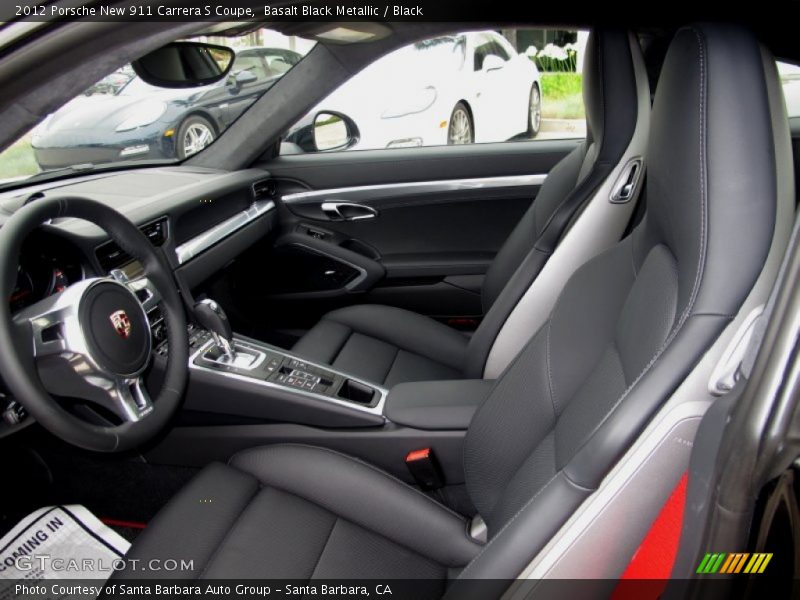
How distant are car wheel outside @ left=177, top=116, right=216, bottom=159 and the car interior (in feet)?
A: 0.22

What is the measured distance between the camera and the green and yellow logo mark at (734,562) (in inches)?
27.8

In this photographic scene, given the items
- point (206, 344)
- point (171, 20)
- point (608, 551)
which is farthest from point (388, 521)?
point (171, 20)

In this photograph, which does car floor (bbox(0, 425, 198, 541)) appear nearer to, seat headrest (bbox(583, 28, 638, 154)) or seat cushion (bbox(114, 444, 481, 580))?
seat cushion (bbox(114, 444, 481, 580))

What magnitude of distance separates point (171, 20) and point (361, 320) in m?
1.27

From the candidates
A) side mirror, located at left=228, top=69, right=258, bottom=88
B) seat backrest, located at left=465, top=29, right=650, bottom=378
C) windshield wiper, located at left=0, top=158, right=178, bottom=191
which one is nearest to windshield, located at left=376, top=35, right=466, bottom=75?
side mirror, located at left=228, top=69, right=258, bottom=88

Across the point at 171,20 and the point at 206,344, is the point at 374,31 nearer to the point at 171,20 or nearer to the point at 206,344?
the point at 206,344

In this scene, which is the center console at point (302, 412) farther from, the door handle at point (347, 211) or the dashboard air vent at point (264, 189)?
the door handle at point (347, 211)

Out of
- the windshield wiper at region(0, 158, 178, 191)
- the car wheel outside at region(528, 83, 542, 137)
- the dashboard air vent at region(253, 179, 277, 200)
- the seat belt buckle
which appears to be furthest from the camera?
the car wheel outside at region(528, 83, 542, 137)

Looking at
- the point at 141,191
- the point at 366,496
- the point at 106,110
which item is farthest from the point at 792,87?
the point at 106,110

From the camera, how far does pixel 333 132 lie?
2.65 meters

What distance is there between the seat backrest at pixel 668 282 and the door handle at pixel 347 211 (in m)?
1.44

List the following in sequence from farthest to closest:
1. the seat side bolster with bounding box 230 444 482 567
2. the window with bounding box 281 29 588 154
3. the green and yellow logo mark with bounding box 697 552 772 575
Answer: the window with bounding box 281 29 588 154 < the seat side bolster with bounding box 230 444 482 567 < the green and yellow logo mark with bounding box 697 552 772 575

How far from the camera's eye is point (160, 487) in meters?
1.60

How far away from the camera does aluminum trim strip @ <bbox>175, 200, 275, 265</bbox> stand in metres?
1.83
